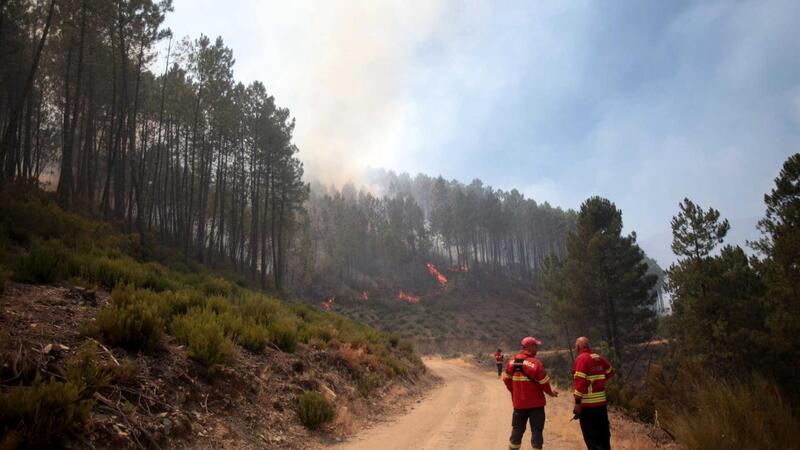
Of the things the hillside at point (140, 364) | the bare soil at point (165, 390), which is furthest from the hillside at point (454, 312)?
the bare soil at point (165, 390)

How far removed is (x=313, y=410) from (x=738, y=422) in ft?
27.4

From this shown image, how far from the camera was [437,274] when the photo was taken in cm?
8306

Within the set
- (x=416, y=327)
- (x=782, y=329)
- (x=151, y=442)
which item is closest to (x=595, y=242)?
(x=782, y=329)

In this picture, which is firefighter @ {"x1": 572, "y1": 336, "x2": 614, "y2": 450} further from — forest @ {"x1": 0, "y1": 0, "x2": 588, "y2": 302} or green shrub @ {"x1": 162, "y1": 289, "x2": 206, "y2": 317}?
forest @ {"x1": 0, "y1": 0, "x2": 588, "y2": 302}

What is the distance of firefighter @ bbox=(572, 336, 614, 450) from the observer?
7.13m

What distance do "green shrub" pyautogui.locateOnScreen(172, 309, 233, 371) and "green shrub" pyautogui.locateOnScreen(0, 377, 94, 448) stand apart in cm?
308

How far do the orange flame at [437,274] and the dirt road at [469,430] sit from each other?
64.2m

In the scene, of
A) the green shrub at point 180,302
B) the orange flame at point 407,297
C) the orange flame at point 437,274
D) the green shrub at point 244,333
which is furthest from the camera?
the orange flame at point 437,274

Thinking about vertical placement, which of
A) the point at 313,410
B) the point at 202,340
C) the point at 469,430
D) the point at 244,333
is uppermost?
the point at 202,340

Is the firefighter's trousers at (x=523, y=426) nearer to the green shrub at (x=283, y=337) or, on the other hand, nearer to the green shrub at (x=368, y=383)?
the green shrub at (x=368, y=383)

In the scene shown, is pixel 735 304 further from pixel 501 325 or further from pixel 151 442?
pixel 501 325

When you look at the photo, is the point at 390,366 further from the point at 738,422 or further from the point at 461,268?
the point at 461,268

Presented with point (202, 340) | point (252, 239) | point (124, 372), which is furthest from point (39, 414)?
point (252, 239)

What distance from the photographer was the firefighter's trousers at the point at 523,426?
7.04 metres
